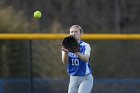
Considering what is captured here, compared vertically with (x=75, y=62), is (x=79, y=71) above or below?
below

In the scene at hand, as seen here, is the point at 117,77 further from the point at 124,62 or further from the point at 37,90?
the point at 37,90

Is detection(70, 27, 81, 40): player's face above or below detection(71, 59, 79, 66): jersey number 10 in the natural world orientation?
above

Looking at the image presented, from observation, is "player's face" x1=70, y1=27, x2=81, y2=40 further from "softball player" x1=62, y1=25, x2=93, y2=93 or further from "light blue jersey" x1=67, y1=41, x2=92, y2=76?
"light blue jersey" x1=67, y1=41, x2=92, y2=76

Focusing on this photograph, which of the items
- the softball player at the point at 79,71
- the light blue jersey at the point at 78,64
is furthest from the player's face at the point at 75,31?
the light blue jersey at the point at 78,64

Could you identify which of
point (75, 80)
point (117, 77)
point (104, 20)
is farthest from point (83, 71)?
point (104, 20)

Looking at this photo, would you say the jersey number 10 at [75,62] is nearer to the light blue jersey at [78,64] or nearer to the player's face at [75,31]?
the light blue jersey at [78,64]

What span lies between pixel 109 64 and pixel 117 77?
0.30 m

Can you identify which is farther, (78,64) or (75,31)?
(78,64)

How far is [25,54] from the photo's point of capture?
15445 millimetres

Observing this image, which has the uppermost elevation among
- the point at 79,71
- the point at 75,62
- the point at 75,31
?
the point at 75,31

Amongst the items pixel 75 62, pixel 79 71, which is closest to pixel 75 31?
pixel 75 62

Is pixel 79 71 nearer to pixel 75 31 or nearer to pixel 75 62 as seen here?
pixel 75 62

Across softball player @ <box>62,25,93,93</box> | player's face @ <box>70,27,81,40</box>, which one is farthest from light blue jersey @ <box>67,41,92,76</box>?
player's face @ <box>70,27,81,40</box>

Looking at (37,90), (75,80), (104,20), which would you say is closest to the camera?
(75,80)
